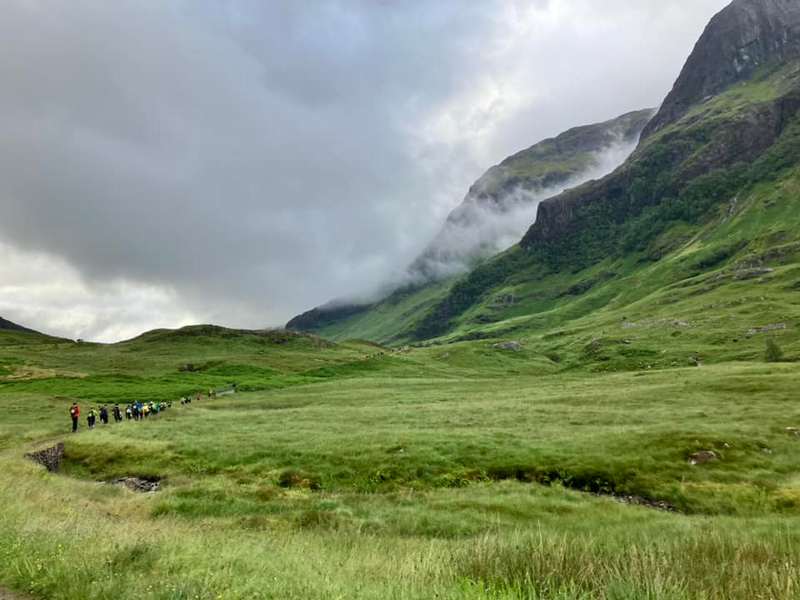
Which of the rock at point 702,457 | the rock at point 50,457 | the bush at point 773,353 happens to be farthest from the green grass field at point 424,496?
the bush at point 773,353

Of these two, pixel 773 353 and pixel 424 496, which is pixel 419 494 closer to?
pixel 424 496

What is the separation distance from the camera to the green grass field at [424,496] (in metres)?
11.2

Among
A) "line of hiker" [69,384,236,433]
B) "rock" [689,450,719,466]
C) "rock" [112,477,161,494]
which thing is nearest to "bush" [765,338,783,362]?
"rock" [689,450,719,466]

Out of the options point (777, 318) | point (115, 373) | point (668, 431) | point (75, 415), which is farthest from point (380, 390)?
point (777, 318)

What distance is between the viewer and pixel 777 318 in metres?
158

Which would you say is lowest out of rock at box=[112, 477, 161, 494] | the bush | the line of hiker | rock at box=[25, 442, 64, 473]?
rock at box=[112, 477, 161, 494]

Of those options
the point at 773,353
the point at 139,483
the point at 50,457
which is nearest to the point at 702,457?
the point at 139,483

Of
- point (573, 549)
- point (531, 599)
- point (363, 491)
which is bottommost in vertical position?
point (363, 491)

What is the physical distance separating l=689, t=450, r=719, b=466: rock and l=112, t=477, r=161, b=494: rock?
3531cm

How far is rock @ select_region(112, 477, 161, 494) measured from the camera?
34.0m

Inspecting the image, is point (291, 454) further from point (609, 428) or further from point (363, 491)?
point (609, 428)

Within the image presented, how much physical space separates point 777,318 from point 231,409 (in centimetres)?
16221

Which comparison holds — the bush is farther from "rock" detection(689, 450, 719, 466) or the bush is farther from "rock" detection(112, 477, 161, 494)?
"rock" detection(112, 477, 161, 494)

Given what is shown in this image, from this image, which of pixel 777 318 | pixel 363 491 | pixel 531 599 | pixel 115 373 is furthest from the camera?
pixel 777 318
